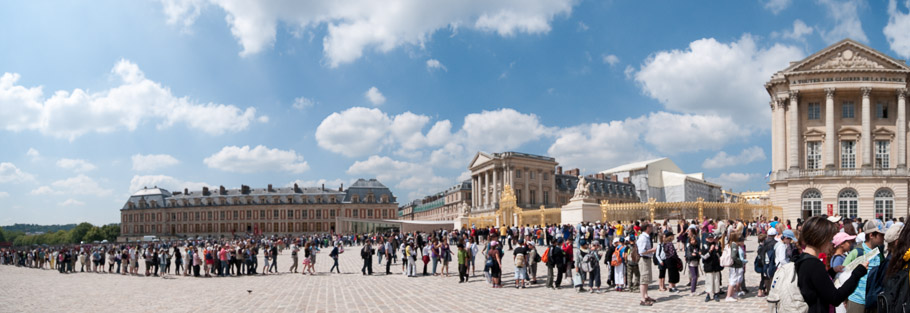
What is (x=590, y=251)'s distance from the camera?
14.1m

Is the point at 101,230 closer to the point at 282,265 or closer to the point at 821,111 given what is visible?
the point at 282,265

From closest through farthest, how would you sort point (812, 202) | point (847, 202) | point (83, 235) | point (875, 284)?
point (875, 284)
point (847, 202)
point (812, 202)
point (83, 235)

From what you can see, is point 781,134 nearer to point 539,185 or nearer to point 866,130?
point 866,130

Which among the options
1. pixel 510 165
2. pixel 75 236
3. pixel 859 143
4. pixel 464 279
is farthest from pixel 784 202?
pixel 75 236

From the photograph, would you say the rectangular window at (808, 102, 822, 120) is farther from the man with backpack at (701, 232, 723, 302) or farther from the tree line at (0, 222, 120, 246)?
the tree line at (0, 222, 120, 246)

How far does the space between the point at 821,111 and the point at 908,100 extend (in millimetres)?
4998

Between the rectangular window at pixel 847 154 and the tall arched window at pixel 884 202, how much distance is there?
232 cm

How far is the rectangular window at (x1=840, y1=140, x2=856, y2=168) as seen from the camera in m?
39.3

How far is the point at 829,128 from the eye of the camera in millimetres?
38812

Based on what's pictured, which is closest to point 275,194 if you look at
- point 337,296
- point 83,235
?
point 83,235

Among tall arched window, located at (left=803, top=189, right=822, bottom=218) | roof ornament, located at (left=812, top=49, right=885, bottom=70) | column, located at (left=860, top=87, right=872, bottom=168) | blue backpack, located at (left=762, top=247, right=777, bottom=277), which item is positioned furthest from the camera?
tall arched window, located at (left=803, top=189, right=822, bottom=218)

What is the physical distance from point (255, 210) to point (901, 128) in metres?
84.3

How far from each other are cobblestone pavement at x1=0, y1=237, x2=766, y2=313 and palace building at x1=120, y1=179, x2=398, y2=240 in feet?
232

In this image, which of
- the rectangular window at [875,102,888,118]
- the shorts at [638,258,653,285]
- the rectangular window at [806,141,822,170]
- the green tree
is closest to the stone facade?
the rectangular window at [806,141,822,170]
